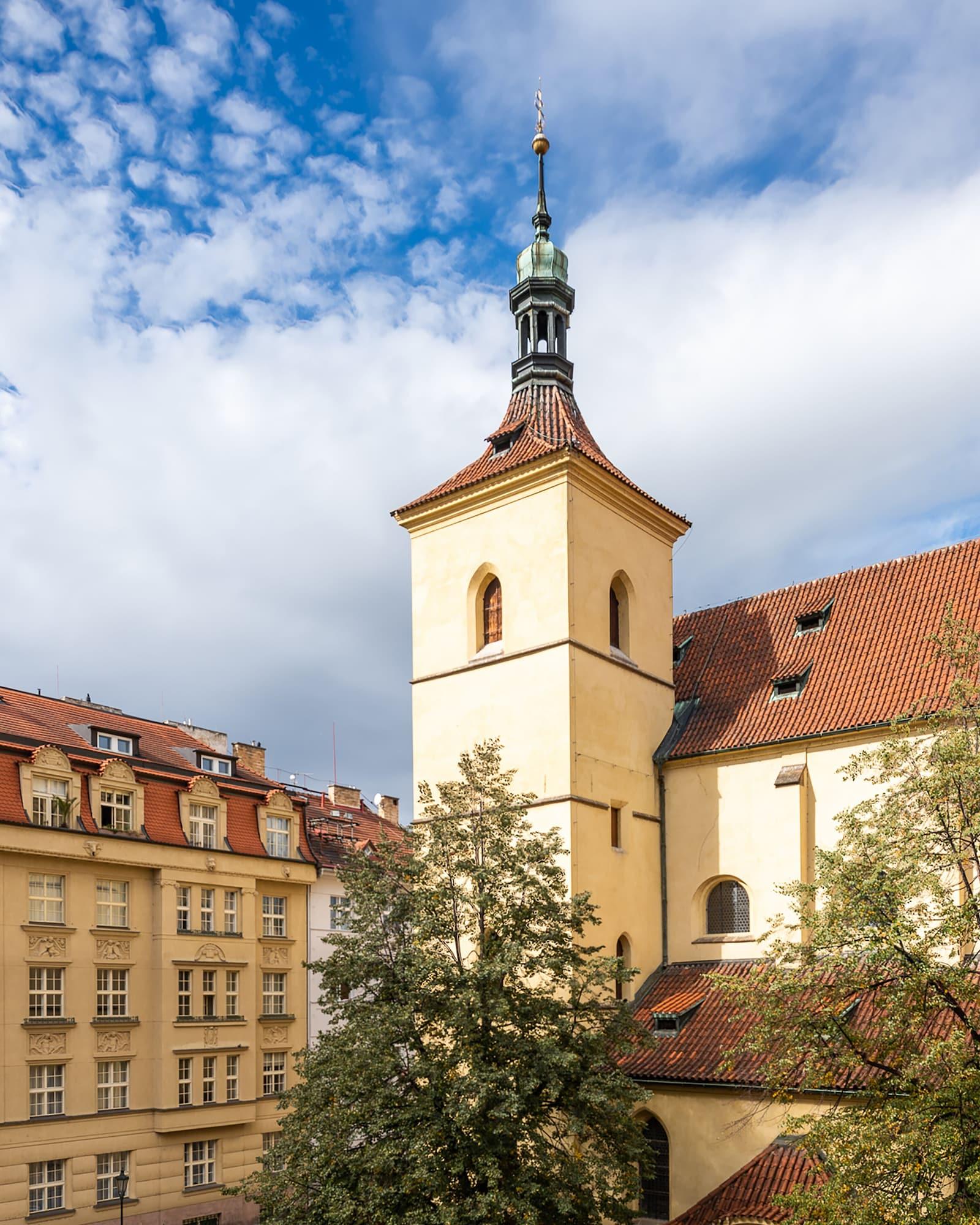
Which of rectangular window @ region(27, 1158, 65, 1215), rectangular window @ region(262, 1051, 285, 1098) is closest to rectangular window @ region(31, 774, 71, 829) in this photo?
rectangular window @ region(27, 1158, 65, 1215)

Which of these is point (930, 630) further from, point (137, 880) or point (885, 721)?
point (137, 880)

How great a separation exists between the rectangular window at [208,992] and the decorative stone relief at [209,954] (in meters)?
0.35

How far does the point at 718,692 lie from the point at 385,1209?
13.5 metres

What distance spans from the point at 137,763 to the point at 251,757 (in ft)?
27.2

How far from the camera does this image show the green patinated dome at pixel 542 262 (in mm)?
29562

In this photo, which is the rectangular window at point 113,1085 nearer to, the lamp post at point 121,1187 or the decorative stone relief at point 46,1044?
the decorative stone relief at point 46,1044

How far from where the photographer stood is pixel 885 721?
22.0 metres

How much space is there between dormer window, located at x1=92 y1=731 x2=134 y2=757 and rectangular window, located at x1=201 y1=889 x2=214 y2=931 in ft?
15.9

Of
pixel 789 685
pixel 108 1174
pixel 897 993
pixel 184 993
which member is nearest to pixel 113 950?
pixel 184 993

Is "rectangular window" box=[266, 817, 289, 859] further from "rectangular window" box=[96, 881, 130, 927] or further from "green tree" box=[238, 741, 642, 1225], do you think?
"green tree" box=[238, 741, 642, 1225]

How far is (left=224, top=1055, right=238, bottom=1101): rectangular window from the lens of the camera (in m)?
34.2

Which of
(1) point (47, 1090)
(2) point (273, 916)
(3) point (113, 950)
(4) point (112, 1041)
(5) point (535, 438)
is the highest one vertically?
(5) point (535, 438)

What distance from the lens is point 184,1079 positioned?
33.0 metres

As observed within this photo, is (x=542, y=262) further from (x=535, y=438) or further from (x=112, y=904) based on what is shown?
(x=112, y=904)
